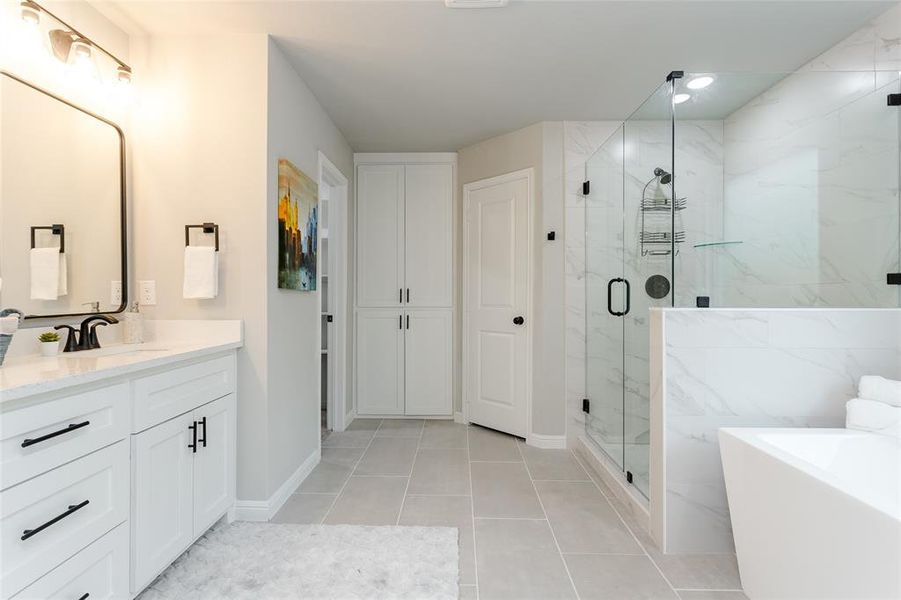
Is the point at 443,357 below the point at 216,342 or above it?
below

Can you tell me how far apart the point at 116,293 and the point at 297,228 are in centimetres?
93

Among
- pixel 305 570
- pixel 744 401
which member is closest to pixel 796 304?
pixel 744 401

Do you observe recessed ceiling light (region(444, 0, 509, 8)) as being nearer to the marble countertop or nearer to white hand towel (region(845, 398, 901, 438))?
the marble countertop

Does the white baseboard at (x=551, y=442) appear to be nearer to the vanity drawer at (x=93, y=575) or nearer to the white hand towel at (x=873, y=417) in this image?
the white hand towel at (x=873, y=417)

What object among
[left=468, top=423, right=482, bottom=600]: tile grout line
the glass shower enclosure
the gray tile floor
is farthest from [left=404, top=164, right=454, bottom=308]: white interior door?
the glass shower enclosure

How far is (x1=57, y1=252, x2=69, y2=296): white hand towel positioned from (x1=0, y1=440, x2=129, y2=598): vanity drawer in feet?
2.77

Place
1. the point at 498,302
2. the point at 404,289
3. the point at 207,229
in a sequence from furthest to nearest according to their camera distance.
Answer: the point at 404,289 < the point at 498,302 < the point at 207,229

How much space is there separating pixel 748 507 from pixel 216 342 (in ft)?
7.67

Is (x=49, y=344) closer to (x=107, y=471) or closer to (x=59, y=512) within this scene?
(x=107, y=471)

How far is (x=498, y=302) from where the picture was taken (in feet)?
12.3

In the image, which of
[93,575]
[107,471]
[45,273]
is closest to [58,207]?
[45,273]

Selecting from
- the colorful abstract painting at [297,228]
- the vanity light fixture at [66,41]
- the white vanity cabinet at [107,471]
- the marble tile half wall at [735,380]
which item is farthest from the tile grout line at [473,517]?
the vanity light fixture at [66,41]

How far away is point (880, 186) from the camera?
2070mm

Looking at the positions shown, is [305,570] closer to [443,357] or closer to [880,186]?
[443,357]
